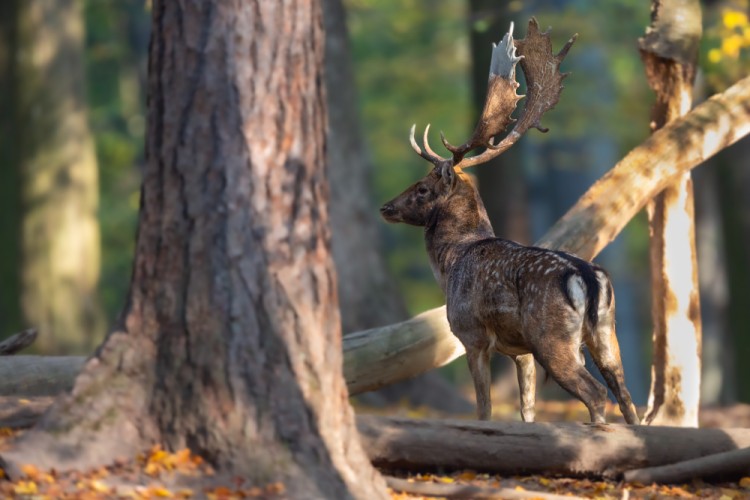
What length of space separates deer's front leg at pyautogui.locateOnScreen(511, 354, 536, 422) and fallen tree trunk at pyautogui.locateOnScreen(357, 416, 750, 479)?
51.4 inches

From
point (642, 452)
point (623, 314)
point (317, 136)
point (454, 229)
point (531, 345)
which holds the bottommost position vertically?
point (623, 314)

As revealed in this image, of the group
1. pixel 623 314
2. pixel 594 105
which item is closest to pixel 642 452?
pixel 594 105

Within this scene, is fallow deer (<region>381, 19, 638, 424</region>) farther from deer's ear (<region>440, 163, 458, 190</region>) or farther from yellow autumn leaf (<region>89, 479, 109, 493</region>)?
yellow autumn leaf (<region>89, 479, 109, 493</region>)

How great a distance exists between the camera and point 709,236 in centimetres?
2138

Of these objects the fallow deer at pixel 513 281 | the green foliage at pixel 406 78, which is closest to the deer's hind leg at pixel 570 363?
the fallow deer at pixel 513 281

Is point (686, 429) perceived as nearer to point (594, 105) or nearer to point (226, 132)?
point (226, 132)

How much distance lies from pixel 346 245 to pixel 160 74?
27.8ft

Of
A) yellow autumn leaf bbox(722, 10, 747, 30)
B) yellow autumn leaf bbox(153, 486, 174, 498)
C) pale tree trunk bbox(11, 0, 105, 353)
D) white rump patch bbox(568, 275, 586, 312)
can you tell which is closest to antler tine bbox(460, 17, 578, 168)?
white rump patch bbox(568, 275, 586, 312)

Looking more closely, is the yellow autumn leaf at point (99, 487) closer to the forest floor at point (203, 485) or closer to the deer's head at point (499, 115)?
the forest floor at point (203, 485)

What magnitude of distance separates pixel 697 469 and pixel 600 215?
297 centimetres

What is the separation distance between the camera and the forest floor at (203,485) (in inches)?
237

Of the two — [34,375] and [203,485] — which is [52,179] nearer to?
[34,375]

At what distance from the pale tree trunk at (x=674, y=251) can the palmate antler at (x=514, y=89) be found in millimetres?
1125

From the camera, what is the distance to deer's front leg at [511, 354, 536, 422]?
8.98 m
